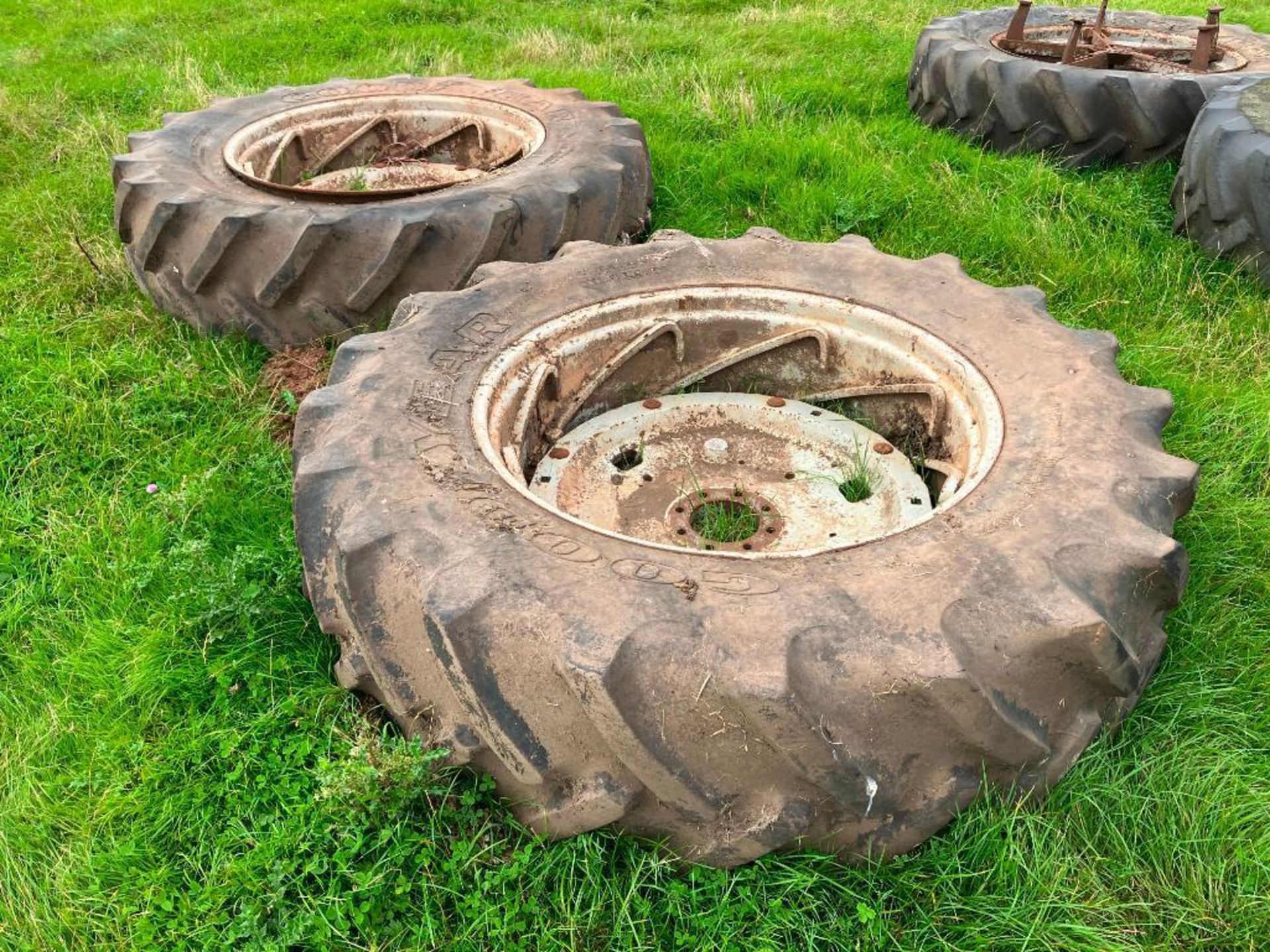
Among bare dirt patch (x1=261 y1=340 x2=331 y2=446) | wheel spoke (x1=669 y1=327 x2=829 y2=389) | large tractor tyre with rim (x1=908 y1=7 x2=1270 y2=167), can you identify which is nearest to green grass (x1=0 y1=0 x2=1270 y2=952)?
bare dirt patch (x1=261 y1=340 x2=331 y2=446)

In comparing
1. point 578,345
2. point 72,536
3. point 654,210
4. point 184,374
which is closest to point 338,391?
point 578,345

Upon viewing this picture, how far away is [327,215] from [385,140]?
1.63 metres

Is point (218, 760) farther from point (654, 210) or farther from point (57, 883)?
point (654, 210)

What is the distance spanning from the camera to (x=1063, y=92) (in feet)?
17.2

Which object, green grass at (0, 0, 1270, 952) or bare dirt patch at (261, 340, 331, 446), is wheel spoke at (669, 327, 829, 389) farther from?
bare dirt patch at (261, 340, 331, 446)

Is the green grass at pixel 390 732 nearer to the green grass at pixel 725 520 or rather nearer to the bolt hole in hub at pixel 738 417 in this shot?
the bolt hole in hub at pixel 738 417

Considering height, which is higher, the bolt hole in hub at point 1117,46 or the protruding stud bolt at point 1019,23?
the protruding stud bolt at point 1019,23

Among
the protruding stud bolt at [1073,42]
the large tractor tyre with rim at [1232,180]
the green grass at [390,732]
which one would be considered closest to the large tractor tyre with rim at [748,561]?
the green grass at [390,732]

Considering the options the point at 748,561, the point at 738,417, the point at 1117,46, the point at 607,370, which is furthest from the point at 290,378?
the point at 1117,46

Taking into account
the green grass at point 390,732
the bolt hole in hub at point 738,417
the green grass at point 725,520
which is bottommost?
the green grass at point 390,732

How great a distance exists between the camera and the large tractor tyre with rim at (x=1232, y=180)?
4117 millimetres

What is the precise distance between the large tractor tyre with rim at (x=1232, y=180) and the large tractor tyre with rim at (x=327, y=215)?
2.35m

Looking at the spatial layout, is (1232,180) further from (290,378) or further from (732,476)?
(290,378)

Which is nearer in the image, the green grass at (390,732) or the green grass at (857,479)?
the green grass at (390,732)
